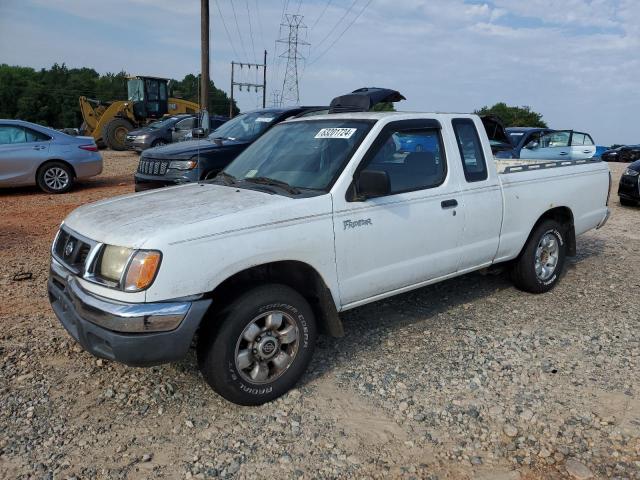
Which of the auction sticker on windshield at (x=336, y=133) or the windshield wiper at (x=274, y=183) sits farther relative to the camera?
the auction sticker on windshield at (x=336, y=133)

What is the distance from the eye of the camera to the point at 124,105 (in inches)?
989

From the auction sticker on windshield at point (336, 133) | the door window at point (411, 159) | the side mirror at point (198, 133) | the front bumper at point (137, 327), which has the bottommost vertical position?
the front bumper at point (137, 327)

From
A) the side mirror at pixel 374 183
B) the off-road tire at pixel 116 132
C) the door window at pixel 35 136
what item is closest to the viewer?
the side mirror at pixel 374 183

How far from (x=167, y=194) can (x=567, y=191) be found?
403 cm

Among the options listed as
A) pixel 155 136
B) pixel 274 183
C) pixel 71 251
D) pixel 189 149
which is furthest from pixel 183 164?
pixel 155 136

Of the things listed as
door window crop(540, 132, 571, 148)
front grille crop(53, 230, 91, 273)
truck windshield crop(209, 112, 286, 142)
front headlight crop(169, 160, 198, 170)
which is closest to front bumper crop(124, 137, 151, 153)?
truck windshield crop(209, 112, 286, 142)

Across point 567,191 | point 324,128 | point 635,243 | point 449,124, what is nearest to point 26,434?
point 324,128

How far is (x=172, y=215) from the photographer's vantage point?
10.8 feet

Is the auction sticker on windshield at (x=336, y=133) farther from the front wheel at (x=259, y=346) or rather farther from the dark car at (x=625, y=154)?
the dark car at (x=625, y=154)

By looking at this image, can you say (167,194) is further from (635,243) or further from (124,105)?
(124,105)

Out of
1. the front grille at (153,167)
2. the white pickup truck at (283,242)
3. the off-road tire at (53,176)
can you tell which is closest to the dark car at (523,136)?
the front grille at (153,167)

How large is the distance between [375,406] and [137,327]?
158 cm

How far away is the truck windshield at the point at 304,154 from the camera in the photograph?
388 centimetres

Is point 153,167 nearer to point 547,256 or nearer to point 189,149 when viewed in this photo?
point 189,149
